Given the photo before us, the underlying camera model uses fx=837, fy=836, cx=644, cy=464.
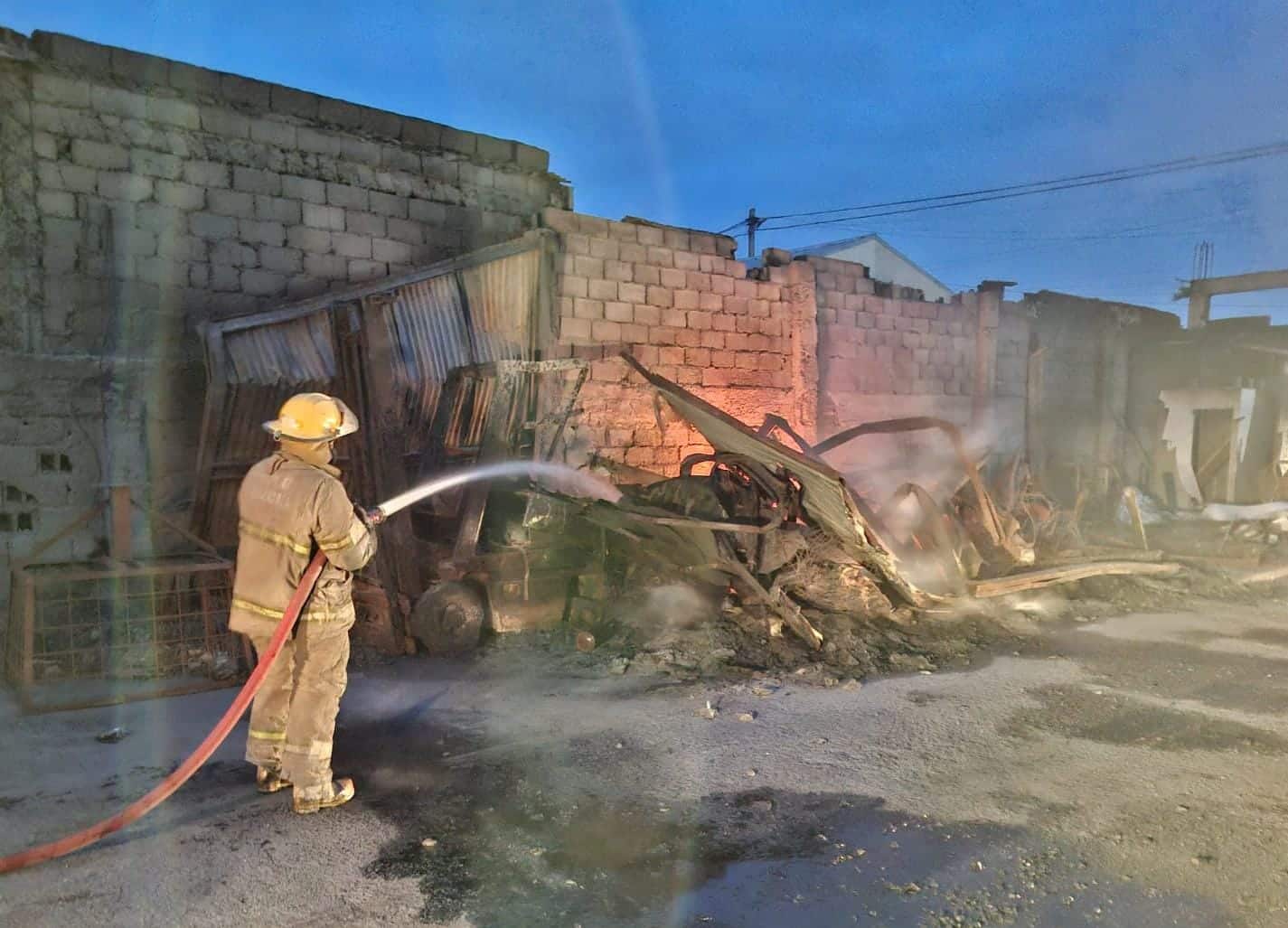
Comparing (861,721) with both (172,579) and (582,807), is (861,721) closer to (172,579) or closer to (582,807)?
(582,807)

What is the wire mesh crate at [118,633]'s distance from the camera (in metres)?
5.00

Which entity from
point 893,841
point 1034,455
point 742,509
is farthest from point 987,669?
point 1034,455

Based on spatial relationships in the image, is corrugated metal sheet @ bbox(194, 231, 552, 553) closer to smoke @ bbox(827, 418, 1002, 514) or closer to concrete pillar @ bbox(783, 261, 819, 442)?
concrete pillar @ bbox(783, 261, 819, 442)

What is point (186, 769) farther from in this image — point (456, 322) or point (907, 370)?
point (907, 370)

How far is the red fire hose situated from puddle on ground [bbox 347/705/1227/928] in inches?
29.0

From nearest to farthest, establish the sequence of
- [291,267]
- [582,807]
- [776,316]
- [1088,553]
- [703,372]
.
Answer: [582,807]
[291,267]
[1088,553]
[703,372]
[776,316]

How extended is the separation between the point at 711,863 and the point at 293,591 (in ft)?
6.87

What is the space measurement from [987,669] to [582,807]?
138 inches

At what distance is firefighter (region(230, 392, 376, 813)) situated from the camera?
3.61 metres

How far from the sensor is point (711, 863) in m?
3.24

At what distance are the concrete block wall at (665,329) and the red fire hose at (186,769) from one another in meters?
5.19

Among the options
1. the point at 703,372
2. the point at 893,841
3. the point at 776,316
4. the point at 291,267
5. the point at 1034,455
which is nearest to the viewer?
the point at 893,841

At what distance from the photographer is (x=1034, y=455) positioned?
13.2m

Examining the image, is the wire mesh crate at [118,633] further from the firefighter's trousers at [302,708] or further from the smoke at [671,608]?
the smoke at [671,608]
